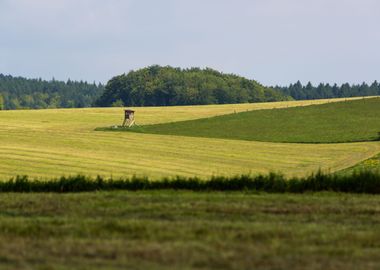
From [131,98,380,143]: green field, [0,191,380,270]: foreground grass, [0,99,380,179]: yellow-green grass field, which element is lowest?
[0,99,380,179]: yellow-green grass field

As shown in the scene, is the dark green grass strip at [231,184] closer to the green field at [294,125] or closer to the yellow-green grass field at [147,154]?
the yellow-green grass field at [147,154]

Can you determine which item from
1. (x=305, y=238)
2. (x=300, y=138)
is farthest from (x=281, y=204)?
(x=300, y=138)

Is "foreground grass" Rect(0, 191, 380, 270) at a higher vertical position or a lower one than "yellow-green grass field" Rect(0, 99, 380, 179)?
higher

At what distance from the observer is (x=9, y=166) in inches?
1875

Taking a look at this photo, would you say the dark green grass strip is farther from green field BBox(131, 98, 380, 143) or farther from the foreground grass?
green field BBox(131, 98, 380, 143)

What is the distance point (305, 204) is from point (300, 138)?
182 ft

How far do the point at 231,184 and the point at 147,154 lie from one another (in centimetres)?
3733

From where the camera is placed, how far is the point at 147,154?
190ft

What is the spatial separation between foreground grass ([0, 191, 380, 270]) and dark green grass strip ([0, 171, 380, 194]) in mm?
1609

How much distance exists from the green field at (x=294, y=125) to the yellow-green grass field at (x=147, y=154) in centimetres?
461

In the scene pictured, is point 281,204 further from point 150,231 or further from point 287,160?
point 287,160

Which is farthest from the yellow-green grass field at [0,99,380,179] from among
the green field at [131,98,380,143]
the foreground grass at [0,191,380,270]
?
the foreground grass at [0,191,380,270]

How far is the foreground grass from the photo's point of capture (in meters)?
10.6

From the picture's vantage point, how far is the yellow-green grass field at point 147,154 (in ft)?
157
